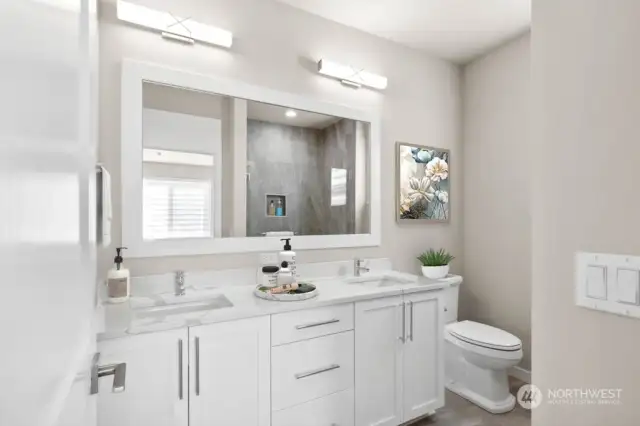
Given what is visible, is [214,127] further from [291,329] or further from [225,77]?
[291,329]

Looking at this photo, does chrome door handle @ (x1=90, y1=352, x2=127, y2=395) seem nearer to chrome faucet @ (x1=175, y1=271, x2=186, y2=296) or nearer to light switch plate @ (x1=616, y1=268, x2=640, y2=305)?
chrome faucet @ (x1=175, y1=271, x2=186, y2=296)

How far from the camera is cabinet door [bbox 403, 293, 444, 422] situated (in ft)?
6.18

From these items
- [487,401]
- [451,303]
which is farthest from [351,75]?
[487,401]

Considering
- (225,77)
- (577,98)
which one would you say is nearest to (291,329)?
(577,98)

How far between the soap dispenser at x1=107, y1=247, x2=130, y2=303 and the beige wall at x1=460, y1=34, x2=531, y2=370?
105 inches

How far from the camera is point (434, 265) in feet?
8.30

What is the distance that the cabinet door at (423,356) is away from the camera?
1.88m

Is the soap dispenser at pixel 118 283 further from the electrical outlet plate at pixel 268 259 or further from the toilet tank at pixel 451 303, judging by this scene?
the toilet tank at pixel 451 303

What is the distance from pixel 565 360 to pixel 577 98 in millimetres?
588

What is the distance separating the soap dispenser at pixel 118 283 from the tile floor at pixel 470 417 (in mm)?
1811

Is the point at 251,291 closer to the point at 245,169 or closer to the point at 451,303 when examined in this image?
the point at 245,169

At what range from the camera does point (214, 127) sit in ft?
6.14

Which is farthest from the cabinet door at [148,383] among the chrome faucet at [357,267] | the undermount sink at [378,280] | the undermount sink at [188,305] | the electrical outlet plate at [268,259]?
the chrome faucet at [357,267]

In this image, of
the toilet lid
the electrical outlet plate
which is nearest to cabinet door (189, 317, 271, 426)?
the electrical outlet plate
